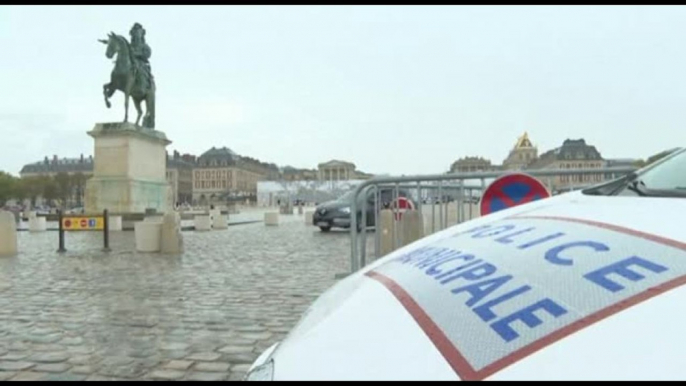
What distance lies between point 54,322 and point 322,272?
165 inches

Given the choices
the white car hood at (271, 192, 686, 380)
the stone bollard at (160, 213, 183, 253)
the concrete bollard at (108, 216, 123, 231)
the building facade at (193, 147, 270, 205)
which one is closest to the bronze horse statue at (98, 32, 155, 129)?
the concrete bollard at (108, 216, 123, 231)

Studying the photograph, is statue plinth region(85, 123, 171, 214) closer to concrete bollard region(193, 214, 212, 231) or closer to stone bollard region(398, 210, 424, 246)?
concrete bollard region(193, 214, 212, 231)

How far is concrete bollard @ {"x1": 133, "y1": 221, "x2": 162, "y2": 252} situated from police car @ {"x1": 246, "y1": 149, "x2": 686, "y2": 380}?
11.2 m

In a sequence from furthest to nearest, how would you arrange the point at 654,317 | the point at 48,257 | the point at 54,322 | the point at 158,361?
the point at 48,257, the point at 54,322, the point at 158,361, the point at 654,317

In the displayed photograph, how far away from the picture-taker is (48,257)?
11.7 meters

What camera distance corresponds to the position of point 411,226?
24.7 ft

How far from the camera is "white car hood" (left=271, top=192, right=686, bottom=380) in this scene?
3.64ft

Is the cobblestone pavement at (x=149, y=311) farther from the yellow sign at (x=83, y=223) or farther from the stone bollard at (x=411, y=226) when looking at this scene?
the yellow sign at (x=83, y=223)

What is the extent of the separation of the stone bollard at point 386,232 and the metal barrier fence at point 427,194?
4cm

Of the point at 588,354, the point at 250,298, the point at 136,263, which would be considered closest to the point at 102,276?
the point at 136,263

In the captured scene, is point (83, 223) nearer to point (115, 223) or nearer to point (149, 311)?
point (115, 223)

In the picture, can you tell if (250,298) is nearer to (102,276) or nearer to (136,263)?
(102,276)

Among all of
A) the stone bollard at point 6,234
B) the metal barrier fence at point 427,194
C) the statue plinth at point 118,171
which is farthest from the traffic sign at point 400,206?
the statue plinth at point 118,171

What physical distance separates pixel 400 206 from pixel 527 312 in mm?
6414
